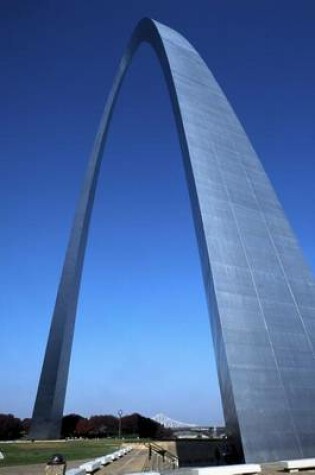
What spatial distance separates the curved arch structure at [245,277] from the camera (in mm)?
15109

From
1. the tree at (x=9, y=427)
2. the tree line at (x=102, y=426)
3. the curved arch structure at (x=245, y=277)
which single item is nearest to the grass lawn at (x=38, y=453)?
the curved arch structure at (x=245, y=277)

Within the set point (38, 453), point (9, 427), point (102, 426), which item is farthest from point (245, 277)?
point (102, 426)

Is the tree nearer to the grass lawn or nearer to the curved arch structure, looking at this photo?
the grass lawn

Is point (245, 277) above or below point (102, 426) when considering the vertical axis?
below

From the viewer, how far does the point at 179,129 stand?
22.5 m

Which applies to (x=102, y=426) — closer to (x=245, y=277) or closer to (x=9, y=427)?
(x=9, y=427)

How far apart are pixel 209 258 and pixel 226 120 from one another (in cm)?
1056

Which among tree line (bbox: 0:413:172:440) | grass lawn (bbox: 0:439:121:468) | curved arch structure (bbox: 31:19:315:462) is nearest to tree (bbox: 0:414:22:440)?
tree line (bbox: 0:413:172:440)

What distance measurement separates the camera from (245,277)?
17719 mm

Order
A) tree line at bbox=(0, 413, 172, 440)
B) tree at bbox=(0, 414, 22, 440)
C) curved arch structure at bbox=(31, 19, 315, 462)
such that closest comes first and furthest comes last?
1. curved arch structure at bbox=(31, 19, 315, 462)
2. tree at bbox=(0, 414, 22, 440)
3. tree line at bbox=(0, 413, 172, 440)

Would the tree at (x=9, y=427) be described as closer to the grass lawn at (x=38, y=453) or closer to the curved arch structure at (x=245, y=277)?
the grass lawn at (x=38, y=453)

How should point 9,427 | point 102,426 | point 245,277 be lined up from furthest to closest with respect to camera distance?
point 102,426 < point 9,427 < point 245,277

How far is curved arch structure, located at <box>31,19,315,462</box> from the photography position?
1511 centimetres

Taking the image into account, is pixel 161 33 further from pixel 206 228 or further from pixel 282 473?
pixel 282 473
